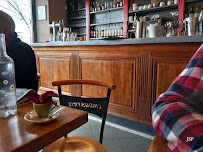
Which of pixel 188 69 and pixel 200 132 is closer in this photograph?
pixel 200 132

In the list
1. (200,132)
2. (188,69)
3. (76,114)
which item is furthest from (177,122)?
(76,114)

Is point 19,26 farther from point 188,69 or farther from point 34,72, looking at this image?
point 188,69

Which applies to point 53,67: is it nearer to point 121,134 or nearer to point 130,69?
point 130,69

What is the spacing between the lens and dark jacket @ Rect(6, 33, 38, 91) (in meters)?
1.21

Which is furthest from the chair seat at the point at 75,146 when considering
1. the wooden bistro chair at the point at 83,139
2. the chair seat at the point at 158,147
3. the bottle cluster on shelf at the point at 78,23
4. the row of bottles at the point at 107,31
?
the bottle cluster on shelf at the point at 78,23

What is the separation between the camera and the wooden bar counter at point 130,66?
171cm

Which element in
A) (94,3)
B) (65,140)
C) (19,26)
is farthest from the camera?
(94,3)

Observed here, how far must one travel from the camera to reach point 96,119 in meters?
2.47

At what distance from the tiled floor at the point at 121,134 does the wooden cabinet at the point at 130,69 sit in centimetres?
19

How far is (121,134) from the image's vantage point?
2033 mm

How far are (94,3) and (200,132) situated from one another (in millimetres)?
6214

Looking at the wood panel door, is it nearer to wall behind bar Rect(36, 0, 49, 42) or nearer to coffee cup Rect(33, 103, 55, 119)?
coffee cup Rect(33, 103, 55, 119)

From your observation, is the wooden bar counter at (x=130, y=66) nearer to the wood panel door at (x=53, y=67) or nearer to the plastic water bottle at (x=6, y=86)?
the wood panel door at (x=53, y=67)

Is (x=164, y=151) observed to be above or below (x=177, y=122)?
below
